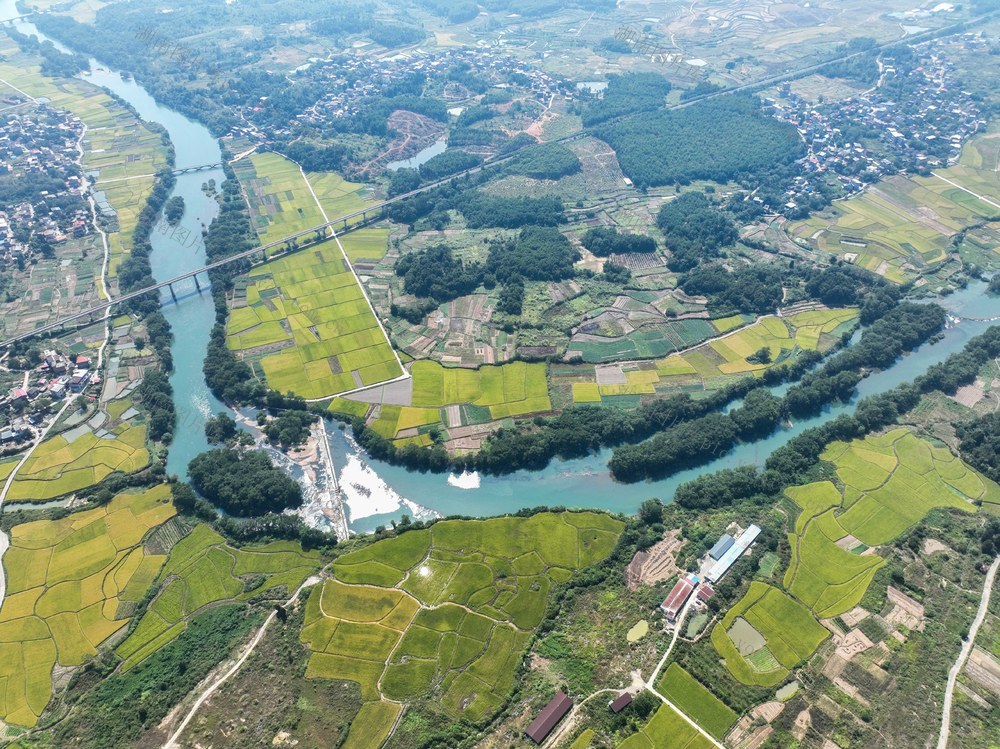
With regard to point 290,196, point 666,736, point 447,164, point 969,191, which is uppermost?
point 447,164

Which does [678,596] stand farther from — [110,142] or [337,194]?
[110,142]

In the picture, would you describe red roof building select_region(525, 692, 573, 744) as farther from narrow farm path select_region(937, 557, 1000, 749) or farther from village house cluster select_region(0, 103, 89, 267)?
village house cluster select_region(0, 103, 89, 267)

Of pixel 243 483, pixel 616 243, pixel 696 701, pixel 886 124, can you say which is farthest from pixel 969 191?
pixel 243 483

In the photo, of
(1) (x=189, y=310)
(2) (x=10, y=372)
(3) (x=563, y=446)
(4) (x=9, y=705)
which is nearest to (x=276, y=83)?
(1) (x=189, y=310)

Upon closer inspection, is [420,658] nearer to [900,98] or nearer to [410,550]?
[410,550]

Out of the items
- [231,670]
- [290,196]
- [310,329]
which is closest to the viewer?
[231,670]

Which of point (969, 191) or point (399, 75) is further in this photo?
point (399, 75)
